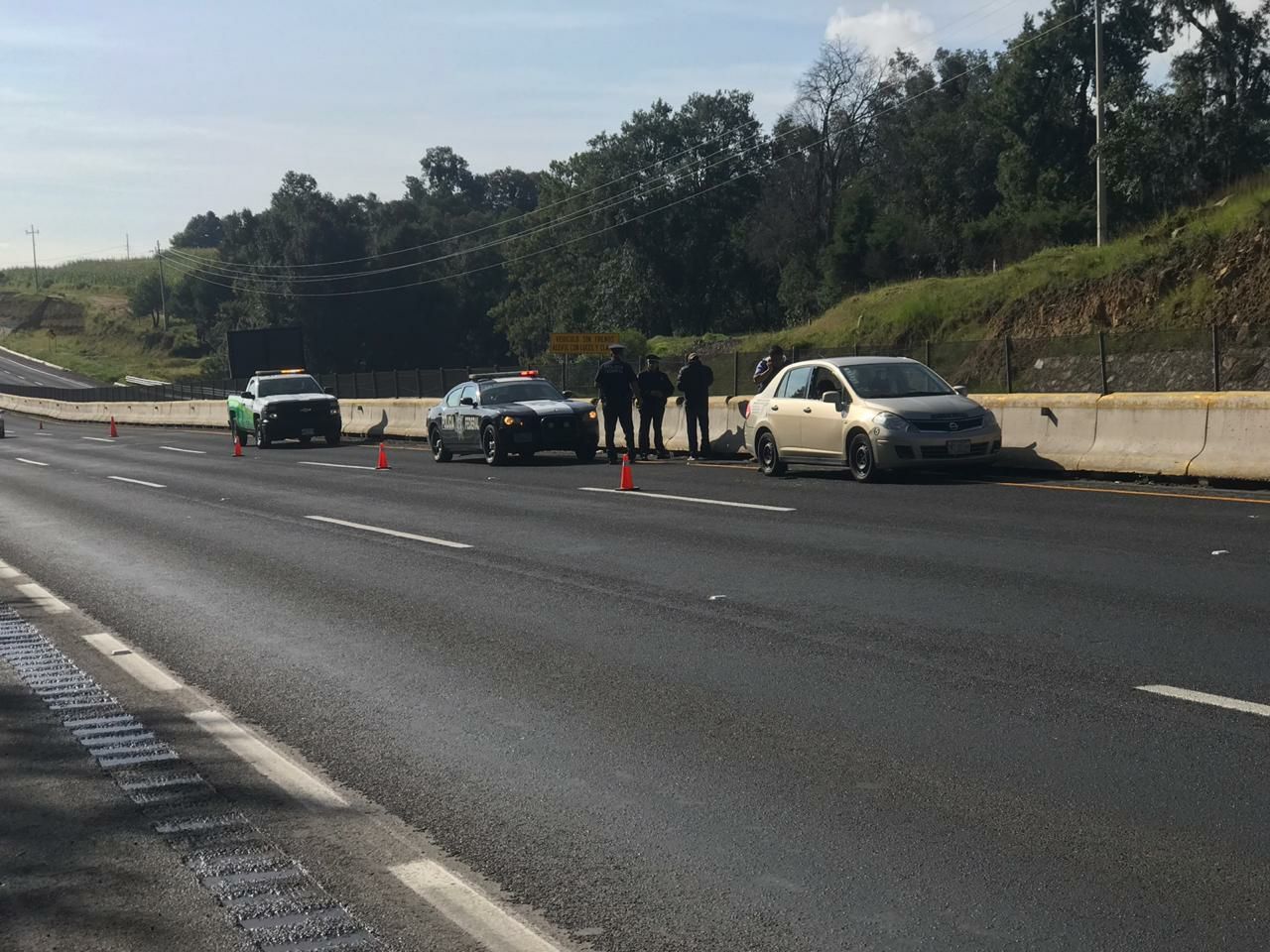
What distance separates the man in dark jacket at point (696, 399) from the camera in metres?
25.0

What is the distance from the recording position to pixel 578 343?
3844cm

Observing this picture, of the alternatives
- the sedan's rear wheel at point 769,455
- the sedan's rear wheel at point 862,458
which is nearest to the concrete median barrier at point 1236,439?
the sedan's rear wheel at point 862,458

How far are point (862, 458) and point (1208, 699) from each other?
12566 millimetres

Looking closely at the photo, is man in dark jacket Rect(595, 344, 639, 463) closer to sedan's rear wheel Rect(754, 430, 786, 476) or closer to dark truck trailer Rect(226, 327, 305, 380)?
sedan's rear wheel Rect(754, 430, 786, 476)

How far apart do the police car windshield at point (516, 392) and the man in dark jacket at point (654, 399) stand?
1.54m

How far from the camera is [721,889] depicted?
4820 millimetres

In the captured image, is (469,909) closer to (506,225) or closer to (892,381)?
(892,381)

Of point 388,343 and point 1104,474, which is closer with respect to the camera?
point 1104,474

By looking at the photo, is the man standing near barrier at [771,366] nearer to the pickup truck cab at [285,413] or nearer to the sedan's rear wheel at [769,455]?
the sedan's rear wheel at [769,455]

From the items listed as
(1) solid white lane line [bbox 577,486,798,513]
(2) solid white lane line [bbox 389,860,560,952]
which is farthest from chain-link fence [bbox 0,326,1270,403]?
(2) solid white lane line [bbox 389,860,560,952]

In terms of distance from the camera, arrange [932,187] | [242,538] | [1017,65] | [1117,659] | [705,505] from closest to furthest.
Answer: [1117,659] → [242,538] → [705,505] → [1017,65] → [932,187]

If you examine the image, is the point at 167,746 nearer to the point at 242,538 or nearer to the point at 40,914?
the point at 40,914

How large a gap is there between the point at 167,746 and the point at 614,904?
3007 millimetres

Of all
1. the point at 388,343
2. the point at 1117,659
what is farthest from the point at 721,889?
the point at 388,343
